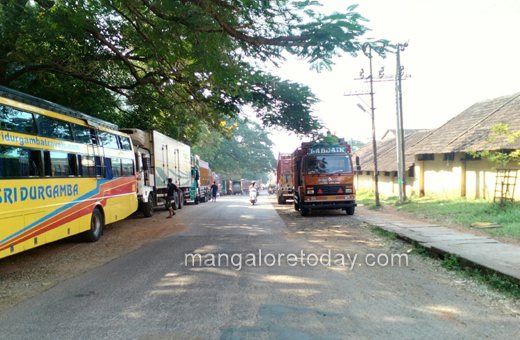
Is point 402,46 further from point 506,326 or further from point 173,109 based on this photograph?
point 506,326

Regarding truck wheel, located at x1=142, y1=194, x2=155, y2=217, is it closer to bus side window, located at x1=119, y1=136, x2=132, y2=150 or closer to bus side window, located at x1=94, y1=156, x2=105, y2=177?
bus side window, located at x1=119, y1=136, x2=132, y2=150

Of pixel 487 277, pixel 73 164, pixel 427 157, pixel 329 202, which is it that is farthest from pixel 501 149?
pixel 73 164

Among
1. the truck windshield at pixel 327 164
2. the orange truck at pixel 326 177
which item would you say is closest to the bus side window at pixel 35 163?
the orange truck at pixel 326 177

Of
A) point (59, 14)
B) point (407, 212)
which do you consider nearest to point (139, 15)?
point (59, 14)

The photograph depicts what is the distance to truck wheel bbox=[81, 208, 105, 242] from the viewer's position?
997cm

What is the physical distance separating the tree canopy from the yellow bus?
101 inches

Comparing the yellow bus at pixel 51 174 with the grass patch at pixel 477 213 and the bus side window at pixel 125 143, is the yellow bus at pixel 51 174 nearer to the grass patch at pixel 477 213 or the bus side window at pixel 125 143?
the bus side window at pixel 125 143

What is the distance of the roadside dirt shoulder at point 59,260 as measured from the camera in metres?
5.98

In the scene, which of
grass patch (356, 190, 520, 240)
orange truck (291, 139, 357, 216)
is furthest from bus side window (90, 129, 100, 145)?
grass patch (356, 190, 520, 240)

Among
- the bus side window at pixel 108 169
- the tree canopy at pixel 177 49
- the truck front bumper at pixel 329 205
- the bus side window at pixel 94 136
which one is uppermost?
the tree canopy at pixel 177 49

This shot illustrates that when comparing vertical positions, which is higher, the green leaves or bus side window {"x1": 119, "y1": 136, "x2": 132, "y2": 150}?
bus side window {"x1": 119, "y1": 136, "x2": 132, "y2": 150}

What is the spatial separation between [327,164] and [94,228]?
916 cm

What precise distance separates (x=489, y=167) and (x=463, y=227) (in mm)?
5946

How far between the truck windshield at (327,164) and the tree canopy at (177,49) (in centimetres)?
222
